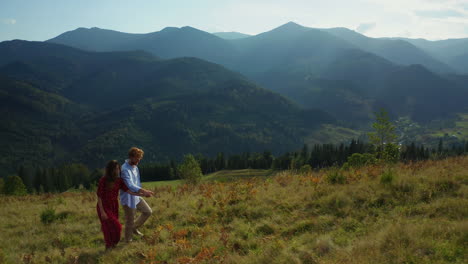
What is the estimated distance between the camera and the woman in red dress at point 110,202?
753cm

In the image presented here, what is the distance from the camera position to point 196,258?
249 inches

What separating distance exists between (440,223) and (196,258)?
5.26 metres

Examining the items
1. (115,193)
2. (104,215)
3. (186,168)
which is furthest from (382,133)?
(186,168)

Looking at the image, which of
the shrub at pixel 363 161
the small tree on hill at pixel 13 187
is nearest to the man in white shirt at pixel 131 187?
the shrub at pixel 363 161

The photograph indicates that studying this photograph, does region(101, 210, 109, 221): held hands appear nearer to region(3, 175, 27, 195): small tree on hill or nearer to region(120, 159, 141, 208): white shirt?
region(120, 159, 141, 208): white shirt

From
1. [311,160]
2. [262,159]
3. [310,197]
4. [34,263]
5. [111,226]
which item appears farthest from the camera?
[262,159]

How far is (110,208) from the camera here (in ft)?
25.2

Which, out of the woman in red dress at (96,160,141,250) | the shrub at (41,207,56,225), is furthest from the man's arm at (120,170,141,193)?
the shrub at (41,207,56,225)

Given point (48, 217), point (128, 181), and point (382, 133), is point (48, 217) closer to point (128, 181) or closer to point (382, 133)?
point (128, 181)

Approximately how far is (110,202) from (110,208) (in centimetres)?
16

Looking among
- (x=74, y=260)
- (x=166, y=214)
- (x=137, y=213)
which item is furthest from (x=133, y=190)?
(x=137, y=213)

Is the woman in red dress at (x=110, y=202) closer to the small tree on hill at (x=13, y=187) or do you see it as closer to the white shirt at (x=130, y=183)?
the white shirt at (x=130, y=183)

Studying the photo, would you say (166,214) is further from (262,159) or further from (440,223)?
(262,159)

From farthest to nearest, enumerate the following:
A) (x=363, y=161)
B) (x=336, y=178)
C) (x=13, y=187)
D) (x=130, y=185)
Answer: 1. (x=13, y=187)
2. (x=363, y=161)
3. (x=336, y=178)
4. (x=130, y=185)
